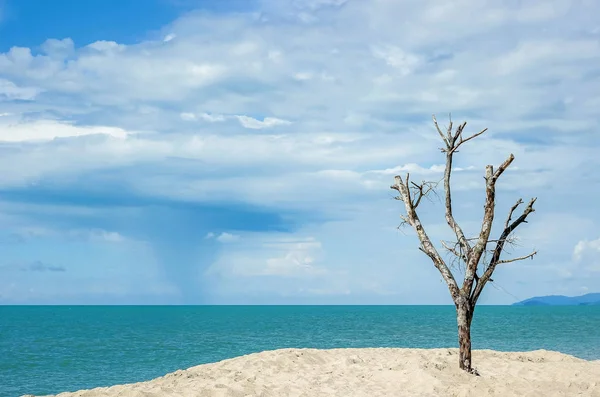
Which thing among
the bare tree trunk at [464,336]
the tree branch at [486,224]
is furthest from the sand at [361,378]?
the tree branch at [486,224]

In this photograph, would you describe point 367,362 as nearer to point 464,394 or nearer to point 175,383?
point 464,394

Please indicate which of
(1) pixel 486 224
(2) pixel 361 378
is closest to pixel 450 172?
(1) pixel 486 224

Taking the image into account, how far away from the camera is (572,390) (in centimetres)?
1501

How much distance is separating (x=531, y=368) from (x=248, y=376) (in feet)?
26.3

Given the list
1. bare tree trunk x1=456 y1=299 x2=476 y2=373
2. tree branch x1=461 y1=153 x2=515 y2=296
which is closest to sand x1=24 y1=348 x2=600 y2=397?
bare tree trunk x1=456 y1=299 x2=476 y2=373

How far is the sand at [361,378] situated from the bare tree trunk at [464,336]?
282mm

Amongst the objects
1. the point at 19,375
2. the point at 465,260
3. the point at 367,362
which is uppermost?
the point at 465,260

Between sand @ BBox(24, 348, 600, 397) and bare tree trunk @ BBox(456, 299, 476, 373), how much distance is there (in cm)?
28

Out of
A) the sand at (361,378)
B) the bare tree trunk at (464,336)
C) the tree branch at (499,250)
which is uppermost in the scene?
the tree branch at (499,250)

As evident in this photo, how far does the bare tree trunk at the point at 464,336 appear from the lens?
15.9m

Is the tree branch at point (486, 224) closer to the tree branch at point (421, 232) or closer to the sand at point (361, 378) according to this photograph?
the tree branch at point (421, 232)

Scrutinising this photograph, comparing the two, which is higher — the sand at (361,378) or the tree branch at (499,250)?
the tree branch at (499,250)

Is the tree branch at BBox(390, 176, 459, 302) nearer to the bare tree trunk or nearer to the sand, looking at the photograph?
the bare tree trunk

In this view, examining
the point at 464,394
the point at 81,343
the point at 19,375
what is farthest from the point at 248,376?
the point at 81,343
